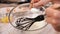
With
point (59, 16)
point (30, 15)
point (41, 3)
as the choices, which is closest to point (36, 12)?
point (30, 15)

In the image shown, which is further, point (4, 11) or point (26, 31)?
point (4, 11)

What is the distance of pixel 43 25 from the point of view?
60 centimetres

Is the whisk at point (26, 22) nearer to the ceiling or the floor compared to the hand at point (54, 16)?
nearer to the floor

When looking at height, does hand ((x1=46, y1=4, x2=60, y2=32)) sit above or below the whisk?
above

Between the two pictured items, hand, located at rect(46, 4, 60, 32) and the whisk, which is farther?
the whisk

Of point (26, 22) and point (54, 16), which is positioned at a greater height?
point (54, 16)

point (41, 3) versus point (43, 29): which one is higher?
point (41, 3)

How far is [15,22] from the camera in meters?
0.62

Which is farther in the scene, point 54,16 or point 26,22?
point 26,22

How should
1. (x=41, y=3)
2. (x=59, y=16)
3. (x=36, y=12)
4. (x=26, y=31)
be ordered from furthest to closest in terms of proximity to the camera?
1. (x=36, y=12)
2. (x=26, y=31)
3. (x=41, y=3)
4. (x=59, y=16)

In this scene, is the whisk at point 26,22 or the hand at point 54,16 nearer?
the hand at point 54,16

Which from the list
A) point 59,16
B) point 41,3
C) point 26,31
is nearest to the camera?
point 59,16

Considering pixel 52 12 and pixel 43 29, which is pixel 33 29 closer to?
pixel 43 29

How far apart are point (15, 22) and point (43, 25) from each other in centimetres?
12
